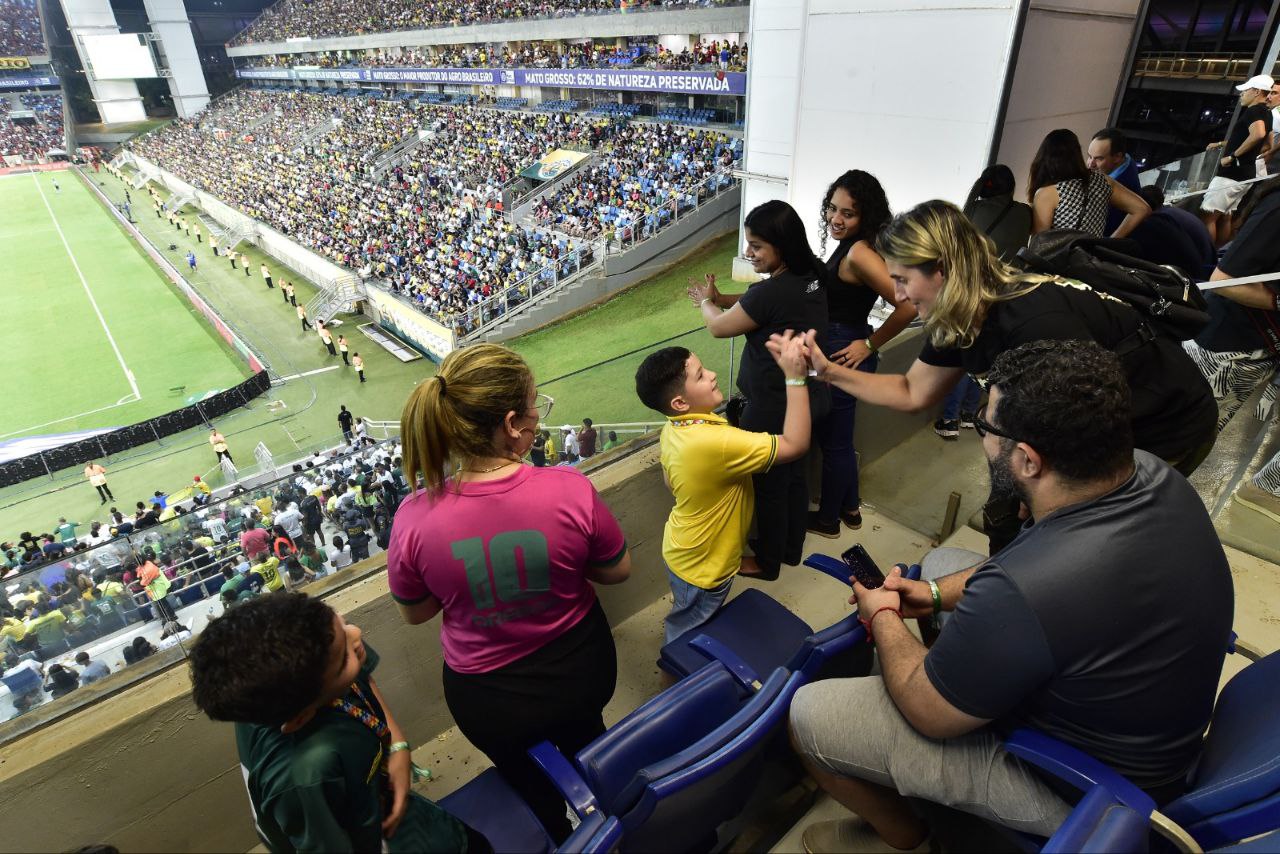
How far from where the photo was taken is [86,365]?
21188 mm

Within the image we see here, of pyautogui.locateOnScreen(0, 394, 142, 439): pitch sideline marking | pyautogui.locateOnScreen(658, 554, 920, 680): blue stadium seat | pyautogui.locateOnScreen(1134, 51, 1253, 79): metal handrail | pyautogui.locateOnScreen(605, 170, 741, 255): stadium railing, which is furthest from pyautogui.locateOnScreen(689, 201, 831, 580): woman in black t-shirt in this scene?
pyautogui.locateOnScreen(0, 394, 142, 439): pitch sideline marking

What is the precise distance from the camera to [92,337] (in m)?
23.1

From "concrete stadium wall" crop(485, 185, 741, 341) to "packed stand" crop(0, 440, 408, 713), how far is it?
559 inches

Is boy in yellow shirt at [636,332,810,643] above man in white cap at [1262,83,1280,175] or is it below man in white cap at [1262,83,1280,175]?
below

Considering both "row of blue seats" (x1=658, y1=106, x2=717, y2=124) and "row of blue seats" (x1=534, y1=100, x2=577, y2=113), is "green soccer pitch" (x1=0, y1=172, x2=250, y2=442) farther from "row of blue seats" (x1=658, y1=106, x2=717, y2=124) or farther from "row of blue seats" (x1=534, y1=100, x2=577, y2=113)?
"row of blue seats" (x1=658, y1=106, x2=717, y2=124)

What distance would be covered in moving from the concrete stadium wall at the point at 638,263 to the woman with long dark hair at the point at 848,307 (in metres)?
14.9

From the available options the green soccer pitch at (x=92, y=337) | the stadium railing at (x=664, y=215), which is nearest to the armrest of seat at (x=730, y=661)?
the stadium railing at (x=664, y=215)

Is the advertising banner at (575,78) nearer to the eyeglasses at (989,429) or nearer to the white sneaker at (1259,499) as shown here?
the white sneaker at (1259,499)

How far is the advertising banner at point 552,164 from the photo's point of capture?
77.4ft

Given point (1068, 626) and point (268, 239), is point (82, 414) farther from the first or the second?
point (1068, 626)

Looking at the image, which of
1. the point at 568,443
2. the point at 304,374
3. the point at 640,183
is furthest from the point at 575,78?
the point at 568,443

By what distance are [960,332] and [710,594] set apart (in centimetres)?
110

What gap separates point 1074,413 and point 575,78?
29.2m

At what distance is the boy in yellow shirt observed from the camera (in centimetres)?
192
